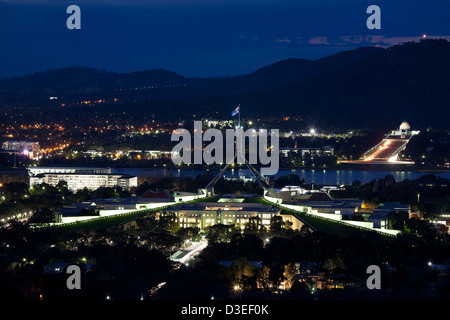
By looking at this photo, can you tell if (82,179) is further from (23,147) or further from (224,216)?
(224,216)

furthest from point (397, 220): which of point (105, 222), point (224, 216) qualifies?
point (105, 222)

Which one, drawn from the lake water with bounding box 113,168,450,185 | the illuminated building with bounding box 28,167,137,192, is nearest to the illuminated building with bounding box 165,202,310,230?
the illuminated building with bounding box 28,167,137,192

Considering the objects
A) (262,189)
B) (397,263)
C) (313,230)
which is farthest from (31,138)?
(397,263)

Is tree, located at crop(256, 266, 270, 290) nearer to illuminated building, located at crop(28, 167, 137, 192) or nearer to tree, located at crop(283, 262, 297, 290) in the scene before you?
tree, located at crop(283, 262, 297, 290)

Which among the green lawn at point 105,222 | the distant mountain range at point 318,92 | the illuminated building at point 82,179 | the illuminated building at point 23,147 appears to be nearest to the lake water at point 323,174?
the illuminated building at point 82,179

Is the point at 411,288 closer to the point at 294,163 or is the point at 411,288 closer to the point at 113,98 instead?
the point at 294,163
